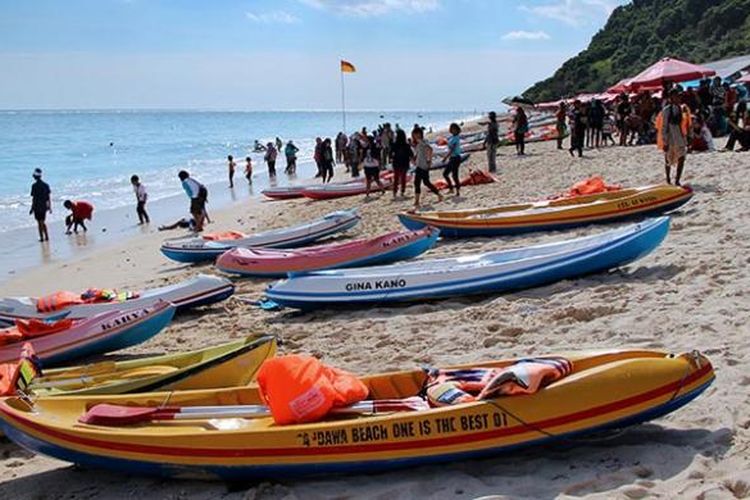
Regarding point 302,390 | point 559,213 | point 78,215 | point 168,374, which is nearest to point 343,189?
point 78,215

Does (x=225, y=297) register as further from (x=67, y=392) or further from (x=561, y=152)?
(x=561, y=152)

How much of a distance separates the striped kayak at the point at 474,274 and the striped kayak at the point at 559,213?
229cm

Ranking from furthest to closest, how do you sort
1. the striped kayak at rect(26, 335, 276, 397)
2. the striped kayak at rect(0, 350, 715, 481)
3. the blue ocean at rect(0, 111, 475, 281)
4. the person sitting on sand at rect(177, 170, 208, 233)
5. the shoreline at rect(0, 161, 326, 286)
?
the blue ocean at rect(0, 111, 475, 281) < the shoreline at rect(0, 161, 326, 286) < the person sitting on sand at rect(177, 170, 208, 233) < the striped kayak at rect(26, 335, 276, 397) < the striped kayak at rect(0, 350, 715, 481)

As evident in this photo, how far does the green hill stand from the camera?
163 ft

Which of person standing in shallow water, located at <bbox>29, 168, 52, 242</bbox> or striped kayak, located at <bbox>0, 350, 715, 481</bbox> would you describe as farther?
person standing in shallow water, located at <bbox>29, 168, 52, 242</bbox>

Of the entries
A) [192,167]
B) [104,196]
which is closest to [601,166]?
[104,196]

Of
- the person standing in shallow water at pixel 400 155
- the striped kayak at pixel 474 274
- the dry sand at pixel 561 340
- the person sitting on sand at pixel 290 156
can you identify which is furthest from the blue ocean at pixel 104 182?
the striped kayak at pixel 474 274

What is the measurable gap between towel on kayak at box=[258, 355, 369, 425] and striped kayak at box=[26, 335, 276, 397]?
942 mm

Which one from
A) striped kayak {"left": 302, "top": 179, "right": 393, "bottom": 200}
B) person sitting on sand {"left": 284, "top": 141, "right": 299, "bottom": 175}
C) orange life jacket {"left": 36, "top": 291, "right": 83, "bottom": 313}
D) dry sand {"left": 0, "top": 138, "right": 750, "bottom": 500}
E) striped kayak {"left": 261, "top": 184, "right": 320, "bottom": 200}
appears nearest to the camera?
dry sand {"left": 0, "top": 138, "right": 750, "bottom": 500}

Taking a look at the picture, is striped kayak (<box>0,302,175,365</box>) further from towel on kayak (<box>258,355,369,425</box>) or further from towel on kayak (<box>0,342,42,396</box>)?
towel on kayak (<box>258,355,369,425</box>)

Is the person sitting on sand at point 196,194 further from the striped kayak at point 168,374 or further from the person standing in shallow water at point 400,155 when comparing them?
the striped kayak at point 168,374

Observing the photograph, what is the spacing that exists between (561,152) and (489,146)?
3.70 m

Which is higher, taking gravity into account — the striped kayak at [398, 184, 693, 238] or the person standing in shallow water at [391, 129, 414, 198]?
the person standing in shallow water at [391, 129, 414, 198]

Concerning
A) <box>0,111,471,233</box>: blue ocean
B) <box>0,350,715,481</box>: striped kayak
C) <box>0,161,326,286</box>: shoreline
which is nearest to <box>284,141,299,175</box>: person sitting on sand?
<box>0,111,471,233</box>: blue ocean
